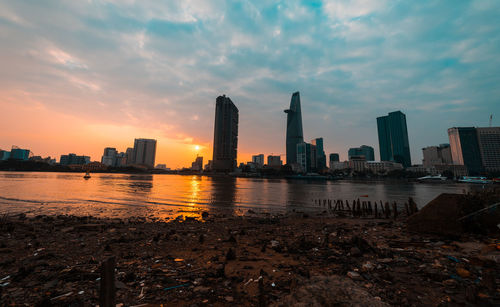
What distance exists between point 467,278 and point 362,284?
3.62 metres

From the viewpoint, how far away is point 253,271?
7340 mm

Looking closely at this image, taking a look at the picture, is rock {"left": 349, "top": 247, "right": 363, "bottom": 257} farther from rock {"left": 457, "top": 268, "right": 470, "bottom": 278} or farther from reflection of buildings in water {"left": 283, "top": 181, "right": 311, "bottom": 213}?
reflection of buildings in water {"left": 283, "top": 181, "right": 311, "bottom": 213}

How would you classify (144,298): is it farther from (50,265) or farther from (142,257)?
(50,265)

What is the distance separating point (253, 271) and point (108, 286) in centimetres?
505

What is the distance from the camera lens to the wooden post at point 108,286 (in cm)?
345

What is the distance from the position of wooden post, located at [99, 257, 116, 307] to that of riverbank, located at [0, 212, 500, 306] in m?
2.25

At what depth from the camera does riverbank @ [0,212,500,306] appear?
541cm

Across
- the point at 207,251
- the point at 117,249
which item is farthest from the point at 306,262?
the point at 117,249

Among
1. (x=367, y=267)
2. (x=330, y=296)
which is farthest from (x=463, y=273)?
(x=330, y=296)

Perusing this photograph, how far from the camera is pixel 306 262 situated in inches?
321

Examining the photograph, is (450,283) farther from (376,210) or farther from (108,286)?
(376,210)

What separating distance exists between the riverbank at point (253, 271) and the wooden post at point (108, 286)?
2252 millimetres

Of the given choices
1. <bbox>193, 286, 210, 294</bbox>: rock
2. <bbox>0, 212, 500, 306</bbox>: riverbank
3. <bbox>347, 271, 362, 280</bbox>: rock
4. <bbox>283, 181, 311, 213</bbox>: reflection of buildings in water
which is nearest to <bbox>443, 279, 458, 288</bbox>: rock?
<bbox>0, 212, 500, 306</bbox>: riverbank

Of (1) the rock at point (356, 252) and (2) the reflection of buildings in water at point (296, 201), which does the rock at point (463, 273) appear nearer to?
(1) the rock at point (356, 252)
